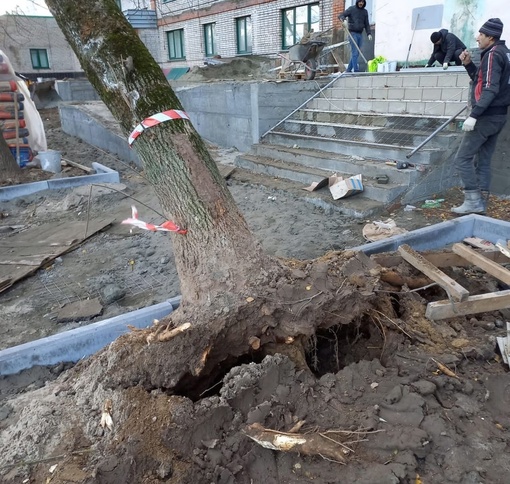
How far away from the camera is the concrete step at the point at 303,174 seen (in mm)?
6453

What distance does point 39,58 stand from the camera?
1176 inches

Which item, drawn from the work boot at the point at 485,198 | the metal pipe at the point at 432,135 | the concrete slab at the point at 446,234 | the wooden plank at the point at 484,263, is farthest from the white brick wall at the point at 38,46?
the wooden plank at the point at 484,263

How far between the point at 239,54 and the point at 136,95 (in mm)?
19331

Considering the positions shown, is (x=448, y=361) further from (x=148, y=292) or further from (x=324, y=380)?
(x=148, y=292)

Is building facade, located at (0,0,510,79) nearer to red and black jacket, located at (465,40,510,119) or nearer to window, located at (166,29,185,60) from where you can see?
window, located at (166,29,185,60)

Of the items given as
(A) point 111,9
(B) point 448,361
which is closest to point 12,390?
(A) point 111,9

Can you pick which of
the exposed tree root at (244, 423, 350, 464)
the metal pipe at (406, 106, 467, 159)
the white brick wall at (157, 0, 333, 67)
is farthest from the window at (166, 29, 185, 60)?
the exposed tree root at (244, 423, 350, 464)

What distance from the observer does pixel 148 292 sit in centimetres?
484

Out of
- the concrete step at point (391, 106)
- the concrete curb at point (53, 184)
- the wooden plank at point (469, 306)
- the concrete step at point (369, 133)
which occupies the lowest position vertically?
the concrete curb at point (53, 184)

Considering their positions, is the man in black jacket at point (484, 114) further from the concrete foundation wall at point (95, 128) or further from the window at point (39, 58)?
the window at point (39, 58)

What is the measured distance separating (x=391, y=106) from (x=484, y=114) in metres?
3.11

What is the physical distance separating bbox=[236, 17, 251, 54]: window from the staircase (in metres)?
11.6

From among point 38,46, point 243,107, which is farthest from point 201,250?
point 38,46

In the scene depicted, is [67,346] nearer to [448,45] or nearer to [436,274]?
[436,274]
